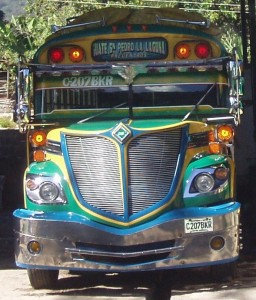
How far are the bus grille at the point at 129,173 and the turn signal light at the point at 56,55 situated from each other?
1148 mm

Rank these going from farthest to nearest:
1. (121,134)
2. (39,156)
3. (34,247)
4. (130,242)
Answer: (39,156)
(34,247)
(121,134)
(130,242)

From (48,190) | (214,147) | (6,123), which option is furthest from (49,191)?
(6,123)

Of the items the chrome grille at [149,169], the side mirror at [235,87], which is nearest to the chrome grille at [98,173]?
the chrome grille at [149,169]

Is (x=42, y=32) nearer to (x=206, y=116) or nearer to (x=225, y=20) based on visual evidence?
(x=225, y=20)

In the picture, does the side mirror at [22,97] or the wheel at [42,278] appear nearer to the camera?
the side mirror at [22,97]

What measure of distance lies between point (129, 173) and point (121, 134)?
1.27 ft

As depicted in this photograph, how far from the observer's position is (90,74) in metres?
9.12

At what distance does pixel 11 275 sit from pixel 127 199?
8.41ft

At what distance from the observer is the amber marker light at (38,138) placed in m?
8.94

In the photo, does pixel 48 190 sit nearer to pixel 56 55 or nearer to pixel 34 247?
pixel 34 247

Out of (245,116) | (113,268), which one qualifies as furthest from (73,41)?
(245,116)

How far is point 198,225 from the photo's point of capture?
8266mm

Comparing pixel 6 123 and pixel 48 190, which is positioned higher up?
pixel 48 190

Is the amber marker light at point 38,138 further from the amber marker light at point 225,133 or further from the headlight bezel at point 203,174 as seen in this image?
the amber marker light at point 225,133
